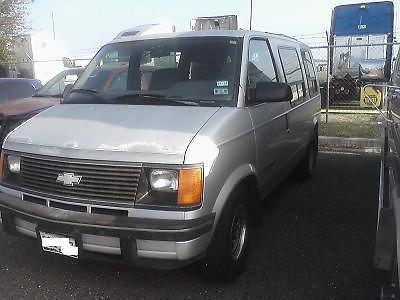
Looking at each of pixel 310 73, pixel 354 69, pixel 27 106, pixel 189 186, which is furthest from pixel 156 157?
pixel 354 69

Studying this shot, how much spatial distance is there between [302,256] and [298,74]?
2506 millimetres

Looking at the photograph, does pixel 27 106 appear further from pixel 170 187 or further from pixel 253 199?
pixel 170 187

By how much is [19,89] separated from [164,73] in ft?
19.9

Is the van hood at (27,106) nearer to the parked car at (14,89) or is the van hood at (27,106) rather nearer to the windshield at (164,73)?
the parked car at (14,89)

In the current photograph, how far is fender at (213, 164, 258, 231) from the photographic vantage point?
314 cm

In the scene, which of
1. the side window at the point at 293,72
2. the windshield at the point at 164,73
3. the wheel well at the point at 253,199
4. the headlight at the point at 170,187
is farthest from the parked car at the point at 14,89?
the headlight at the point at 170,187

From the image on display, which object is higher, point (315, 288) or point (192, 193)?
point (192, 193)

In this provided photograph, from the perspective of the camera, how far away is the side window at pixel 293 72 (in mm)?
4992

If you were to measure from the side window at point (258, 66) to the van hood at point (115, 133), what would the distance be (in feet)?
1.88

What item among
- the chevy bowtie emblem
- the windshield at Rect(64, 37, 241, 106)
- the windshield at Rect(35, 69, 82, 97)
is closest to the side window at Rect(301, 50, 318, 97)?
the windshield at Rect(64, 37, 241, 106)

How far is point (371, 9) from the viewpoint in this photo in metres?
15.7

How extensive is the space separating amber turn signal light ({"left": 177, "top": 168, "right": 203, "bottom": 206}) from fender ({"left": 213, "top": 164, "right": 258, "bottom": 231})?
24 cm

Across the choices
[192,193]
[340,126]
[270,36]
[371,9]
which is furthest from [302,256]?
[371,9]

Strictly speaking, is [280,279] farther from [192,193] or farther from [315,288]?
[192,193]
